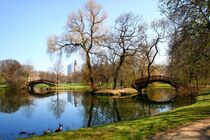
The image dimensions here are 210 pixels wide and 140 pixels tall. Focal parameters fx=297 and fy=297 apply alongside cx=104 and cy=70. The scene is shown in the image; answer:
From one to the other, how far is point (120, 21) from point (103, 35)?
361 centimetres

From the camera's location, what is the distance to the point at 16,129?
19609 mm

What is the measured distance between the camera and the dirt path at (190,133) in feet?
35.4

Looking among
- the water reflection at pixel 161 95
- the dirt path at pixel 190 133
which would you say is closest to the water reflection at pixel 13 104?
the water reflection at pixel 161 95

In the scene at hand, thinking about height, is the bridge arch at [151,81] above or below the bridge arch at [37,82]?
below

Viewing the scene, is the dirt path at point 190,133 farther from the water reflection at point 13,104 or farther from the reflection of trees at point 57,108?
the water reflection at point 13,104

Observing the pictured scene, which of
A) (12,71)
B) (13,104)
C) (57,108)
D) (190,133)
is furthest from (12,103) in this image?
(12,71)

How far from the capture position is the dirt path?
10.8 meters

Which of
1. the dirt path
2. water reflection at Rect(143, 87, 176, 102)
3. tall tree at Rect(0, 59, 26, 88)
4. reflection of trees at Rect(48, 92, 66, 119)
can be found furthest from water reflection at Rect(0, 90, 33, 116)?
tall tree at Rect(0, 59, 26, 88)

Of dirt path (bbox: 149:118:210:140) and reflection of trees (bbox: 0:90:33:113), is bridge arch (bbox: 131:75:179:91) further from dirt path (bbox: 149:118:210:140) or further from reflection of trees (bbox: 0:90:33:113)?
dirt path (bbox: 149:118:210:140)

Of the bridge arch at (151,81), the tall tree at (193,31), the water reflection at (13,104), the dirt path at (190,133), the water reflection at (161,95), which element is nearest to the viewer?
the dirt path at (190,133)

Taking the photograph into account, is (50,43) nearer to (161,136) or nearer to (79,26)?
(79,26)

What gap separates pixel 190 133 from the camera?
37.5 feet

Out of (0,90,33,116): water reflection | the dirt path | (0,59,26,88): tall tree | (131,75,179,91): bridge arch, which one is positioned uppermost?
(0,59,26,88): tall tree

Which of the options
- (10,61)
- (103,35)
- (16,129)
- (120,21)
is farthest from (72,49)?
(10,61)
